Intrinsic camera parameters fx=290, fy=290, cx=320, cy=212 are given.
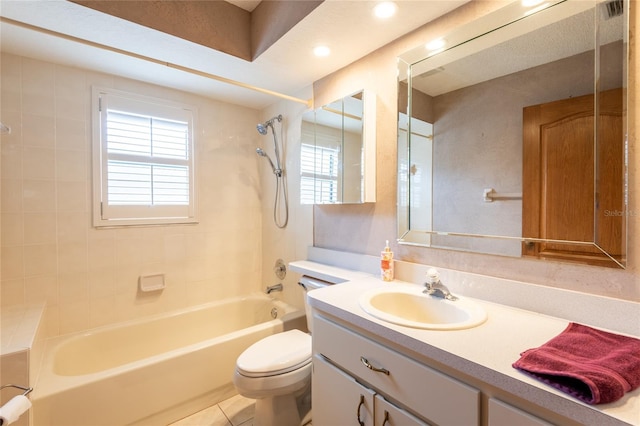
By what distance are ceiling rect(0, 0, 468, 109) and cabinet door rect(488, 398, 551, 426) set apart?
155 centimetres

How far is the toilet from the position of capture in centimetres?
148

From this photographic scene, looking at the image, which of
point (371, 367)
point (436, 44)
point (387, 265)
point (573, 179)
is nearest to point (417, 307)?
point (387, 265)

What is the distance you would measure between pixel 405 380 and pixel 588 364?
0.47 metres

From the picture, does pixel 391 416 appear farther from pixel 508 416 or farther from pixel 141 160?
pixel 141 160

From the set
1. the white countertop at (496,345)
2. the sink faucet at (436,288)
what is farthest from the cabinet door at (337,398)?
the sink faucet at (436,288)

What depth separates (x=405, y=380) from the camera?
36.5 inches

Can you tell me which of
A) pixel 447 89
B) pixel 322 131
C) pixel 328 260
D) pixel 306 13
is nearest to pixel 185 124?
pixel 322 131

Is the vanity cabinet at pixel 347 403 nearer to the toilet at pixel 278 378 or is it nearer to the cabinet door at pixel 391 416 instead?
the cabinet door at pixel 391 416

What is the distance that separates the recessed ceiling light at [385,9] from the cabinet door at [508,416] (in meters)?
A: 1.56

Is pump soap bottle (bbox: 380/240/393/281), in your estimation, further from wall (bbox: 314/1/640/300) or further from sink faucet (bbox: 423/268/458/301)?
sink faucet (bbox: 423/268/458/301)

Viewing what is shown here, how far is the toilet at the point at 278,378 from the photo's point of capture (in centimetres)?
148

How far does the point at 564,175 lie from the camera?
1067 millimetres

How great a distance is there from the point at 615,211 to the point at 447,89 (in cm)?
85

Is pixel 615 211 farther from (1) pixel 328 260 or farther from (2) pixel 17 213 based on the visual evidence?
(2) pixel 17 213
